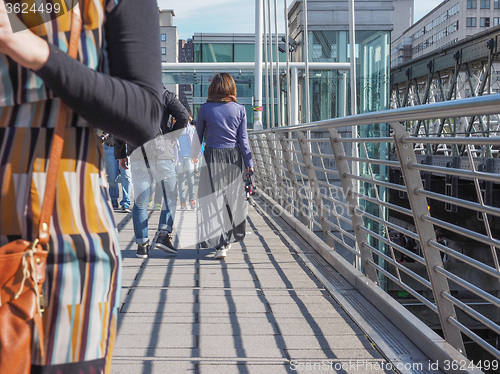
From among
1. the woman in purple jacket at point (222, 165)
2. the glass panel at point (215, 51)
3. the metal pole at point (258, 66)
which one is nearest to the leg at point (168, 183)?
the woman in purple jacket at point (222, 165)

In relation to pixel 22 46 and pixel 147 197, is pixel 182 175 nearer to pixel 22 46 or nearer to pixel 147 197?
pixel 147 197

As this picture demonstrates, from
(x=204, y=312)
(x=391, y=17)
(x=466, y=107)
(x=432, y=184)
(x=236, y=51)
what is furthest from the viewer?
(x=432, y=184)

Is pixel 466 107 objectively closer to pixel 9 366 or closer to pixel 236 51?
pixel 9 366

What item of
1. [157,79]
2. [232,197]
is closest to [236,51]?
[232,197]

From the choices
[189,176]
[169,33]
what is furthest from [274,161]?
[169,33]

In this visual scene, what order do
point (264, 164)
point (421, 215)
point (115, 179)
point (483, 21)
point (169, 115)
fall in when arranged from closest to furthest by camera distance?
point (421, 215) < point (169, 115) < point (115, 179) < point (264, 164) < point (483, 21)

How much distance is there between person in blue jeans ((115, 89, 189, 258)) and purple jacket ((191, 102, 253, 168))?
0.18 metres

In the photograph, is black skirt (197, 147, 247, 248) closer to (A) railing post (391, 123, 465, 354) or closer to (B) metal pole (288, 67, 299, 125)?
(A) railing post (391, 123, 465, 354)

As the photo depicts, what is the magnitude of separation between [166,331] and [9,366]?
2863 mm

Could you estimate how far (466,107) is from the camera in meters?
2.69

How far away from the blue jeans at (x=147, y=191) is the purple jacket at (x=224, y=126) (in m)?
0.47

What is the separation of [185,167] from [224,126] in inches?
188

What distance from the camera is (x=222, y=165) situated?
261 inches

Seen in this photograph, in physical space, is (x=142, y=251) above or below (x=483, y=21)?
below
